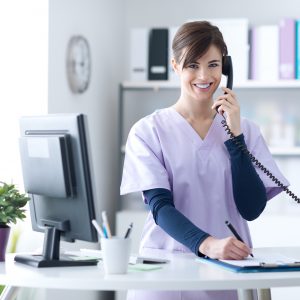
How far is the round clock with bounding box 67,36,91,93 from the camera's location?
348 cm

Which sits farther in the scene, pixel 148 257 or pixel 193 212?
pixel 193 212

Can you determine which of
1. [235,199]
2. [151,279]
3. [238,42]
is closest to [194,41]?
[235,199]

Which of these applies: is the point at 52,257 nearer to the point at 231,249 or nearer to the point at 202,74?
the point at 231,249

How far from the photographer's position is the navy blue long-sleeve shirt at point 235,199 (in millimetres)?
1832

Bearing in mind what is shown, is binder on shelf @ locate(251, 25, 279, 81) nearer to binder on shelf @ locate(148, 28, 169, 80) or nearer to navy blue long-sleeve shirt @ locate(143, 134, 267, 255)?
binder on shelf @ locate(148, 28, 169, 80)

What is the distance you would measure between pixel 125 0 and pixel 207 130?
93.3 inches

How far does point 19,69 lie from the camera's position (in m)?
3.26

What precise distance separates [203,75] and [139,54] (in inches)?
81.4

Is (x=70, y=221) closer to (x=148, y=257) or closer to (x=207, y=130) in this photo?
(x=148, y=257)

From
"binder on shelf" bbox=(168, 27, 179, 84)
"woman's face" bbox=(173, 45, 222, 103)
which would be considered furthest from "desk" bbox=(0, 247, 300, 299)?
"binder on shelf" bbox=(168, 27, 179, 84)

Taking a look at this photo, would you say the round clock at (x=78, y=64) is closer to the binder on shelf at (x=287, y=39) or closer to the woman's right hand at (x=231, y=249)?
the binder on shelf at (x=287, y=39)

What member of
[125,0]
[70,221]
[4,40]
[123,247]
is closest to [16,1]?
[4,40]

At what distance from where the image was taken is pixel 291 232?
3.79m

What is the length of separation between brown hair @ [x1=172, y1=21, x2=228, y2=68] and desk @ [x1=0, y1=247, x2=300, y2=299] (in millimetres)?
654
